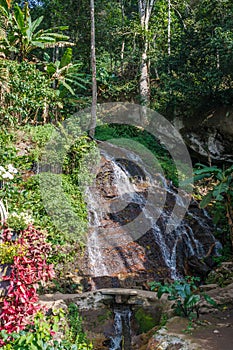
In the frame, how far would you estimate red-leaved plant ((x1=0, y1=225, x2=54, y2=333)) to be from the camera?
4.55 m

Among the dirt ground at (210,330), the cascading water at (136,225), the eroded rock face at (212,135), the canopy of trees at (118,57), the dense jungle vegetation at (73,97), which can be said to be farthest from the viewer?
the eroded rock face at (212,135)

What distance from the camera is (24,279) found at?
15.4ft

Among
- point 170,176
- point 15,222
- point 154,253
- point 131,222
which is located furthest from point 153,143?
point 15,222

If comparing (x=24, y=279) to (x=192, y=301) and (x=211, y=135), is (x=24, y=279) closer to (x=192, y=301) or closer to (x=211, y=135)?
(x=192, y=301)

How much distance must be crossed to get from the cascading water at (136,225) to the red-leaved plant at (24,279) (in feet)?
11.8

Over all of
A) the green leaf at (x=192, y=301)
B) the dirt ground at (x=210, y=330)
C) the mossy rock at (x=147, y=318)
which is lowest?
the dirt ground at (x=210, y=330)

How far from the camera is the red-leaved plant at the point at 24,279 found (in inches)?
179

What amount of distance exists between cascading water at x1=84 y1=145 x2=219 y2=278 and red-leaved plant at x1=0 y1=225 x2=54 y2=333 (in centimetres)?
360

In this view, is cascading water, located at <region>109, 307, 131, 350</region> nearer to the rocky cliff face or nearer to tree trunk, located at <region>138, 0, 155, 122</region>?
the rocky cliff face

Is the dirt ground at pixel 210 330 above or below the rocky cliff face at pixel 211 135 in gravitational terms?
below

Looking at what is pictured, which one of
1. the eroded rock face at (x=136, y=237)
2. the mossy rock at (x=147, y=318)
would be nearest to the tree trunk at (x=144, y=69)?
the eroded rock face at (x=136, y=237)

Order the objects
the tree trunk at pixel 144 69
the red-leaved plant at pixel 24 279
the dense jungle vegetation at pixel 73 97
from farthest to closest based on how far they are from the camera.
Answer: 1. the tree trunk at pixel 144 69
2. the dense jungle vegetation at pixel 73 97
3. the red-leaved plant at pixel 24 279

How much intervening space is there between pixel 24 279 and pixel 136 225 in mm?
5700

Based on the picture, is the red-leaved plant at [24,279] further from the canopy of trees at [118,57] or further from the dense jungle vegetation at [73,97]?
the canopy of trees at [118,57]
